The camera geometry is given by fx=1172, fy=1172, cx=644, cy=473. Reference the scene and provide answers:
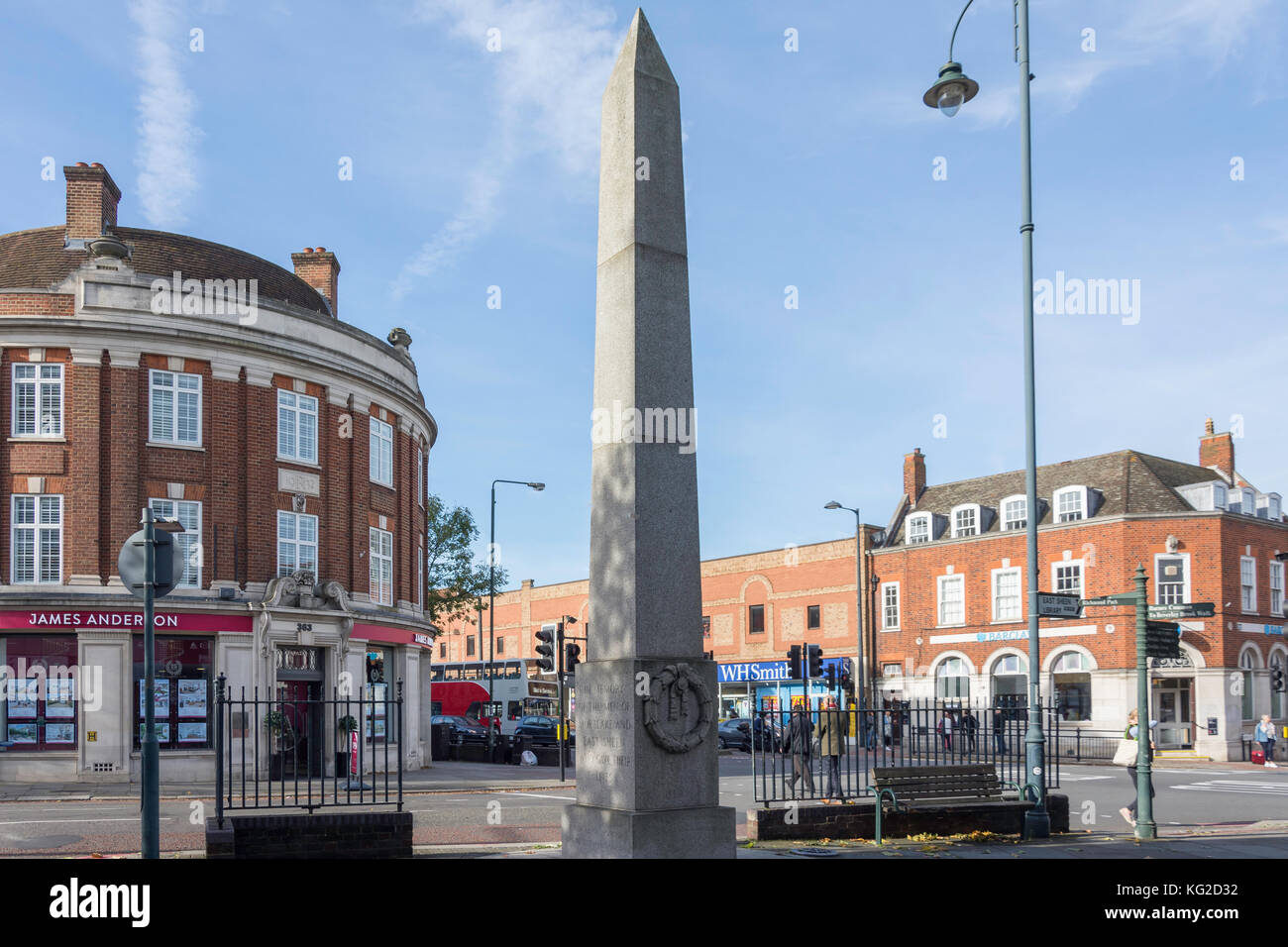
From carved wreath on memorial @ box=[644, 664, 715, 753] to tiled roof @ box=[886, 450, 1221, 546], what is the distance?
39.4m

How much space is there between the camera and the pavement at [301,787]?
23578 mm

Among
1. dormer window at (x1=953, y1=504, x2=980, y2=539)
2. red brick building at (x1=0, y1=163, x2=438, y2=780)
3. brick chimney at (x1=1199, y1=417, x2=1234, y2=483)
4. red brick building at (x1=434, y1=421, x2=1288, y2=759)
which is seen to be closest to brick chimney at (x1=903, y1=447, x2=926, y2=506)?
red brick building at (x1=434, y1=421, x2=1288, y2=759)

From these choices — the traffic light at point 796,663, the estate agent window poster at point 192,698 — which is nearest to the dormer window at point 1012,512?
the traffic light at point 796,663

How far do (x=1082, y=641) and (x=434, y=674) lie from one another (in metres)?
37.5

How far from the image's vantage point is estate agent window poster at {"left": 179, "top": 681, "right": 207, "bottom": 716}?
1123 inches

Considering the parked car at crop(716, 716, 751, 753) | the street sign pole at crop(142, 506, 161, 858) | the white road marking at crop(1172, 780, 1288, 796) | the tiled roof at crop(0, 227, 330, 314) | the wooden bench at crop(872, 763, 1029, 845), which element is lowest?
the parked car at crop(716, 716, 751, 753)

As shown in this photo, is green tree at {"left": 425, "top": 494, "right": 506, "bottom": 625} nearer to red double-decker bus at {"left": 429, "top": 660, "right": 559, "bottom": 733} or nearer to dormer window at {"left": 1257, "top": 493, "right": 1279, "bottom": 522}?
red double-decker bus at {"left": 429, "top": 660, "right": 559, "bottom": 733}

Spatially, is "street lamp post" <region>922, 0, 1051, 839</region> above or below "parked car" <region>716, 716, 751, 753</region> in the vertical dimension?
above

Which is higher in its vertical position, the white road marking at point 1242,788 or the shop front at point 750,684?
the white road marking at point 1242,788

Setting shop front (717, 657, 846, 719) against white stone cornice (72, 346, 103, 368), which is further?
shop front (717, 657, 846, 719)

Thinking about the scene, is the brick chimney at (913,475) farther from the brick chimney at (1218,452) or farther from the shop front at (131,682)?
the shop front at (131,682)

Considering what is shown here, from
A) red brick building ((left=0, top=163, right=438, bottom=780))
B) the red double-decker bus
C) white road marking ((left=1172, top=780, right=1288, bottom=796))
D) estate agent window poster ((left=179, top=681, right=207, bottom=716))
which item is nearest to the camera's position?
white road marking ((left=1172, top=780, right=1288, bottom=796))

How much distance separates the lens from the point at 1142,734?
15.6 metres

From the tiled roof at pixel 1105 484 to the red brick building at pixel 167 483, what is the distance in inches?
1131
